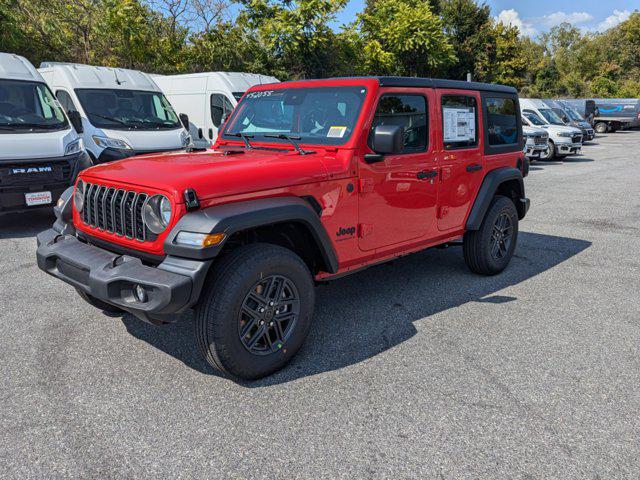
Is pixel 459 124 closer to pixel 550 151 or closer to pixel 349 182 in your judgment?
pixel 349 182

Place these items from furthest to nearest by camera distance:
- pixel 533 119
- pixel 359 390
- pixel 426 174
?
pixel 533 119
pixel 426 174
pixel 359 390

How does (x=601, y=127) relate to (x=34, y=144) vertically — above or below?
below

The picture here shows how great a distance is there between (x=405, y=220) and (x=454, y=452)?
1999mm

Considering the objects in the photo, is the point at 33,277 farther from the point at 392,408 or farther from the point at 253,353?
the point at 392,408

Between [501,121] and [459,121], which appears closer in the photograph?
[459,121]

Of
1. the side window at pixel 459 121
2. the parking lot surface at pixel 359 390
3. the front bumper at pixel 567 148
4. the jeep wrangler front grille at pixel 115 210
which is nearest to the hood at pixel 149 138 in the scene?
the parking lot surface at pixel 359 390

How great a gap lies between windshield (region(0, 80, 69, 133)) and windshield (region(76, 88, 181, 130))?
0.92 meters

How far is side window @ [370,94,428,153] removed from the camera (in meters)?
3.99

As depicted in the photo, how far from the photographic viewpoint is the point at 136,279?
293 cm

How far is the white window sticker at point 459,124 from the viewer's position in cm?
457

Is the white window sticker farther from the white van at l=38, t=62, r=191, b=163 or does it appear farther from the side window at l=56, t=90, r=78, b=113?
the side window at l=56, t=90, r=78, b=113

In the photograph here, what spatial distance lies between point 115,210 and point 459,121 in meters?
3.00

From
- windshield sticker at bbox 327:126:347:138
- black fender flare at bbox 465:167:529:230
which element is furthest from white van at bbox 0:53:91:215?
black fender flare at bbox 465:167:529:230

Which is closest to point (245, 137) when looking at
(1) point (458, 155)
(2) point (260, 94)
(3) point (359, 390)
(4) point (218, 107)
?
(2) point (260, 94)
